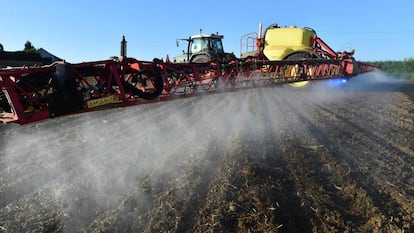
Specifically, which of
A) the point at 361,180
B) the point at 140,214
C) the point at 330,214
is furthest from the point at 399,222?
the point at 140,214

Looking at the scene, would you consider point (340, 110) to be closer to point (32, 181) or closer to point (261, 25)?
point (261, 25)

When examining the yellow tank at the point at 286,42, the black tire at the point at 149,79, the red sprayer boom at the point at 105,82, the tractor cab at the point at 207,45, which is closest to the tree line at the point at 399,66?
the yellow tank at the point at 286,42

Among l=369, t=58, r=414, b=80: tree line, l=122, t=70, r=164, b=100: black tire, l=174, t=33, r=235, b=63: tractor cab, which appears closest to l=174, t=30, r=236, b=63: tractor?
l=174, t=33, r=235, b=63: tractor cab

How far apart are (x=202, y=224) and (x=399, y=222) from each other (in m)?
2.19

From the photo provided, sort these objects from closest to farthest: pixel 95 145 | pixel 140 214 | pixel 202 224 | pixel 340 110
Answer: pixel 202 224
pixel 140 214
pixel 95 145
pixel 340 110

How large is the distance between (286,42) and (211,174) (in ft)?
26.8

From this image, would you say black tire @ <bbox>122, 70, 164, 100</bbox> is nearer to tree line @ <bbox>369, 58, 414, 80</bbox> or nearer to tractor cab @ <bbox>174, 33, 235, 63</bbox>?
tractor cab @ <bbox>174, 33, 235, 63</bbox>

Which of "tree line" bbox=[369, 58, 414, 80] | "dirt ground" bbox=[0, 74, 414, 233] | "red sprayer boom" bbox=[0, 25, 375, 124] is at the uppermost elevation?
"tree line" bbox=[369, 58, 414, 80]

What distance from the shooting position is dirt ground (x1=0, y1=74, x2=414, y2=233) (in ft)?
12.2

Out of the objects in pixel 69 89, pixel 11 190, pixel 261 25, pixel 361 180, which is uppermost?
pixel 261 25

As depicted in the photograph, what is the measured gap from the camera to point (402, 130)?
7.55 metres

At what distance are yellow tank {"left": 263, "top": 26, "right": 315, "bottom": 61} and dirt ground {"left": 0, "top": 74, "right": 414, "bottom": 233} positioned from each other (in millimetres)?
3477

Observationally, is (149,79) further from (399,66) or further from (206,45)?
(399,66)

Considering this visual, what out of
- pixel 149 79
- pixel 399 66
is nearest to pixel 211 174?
pixel 149 79
